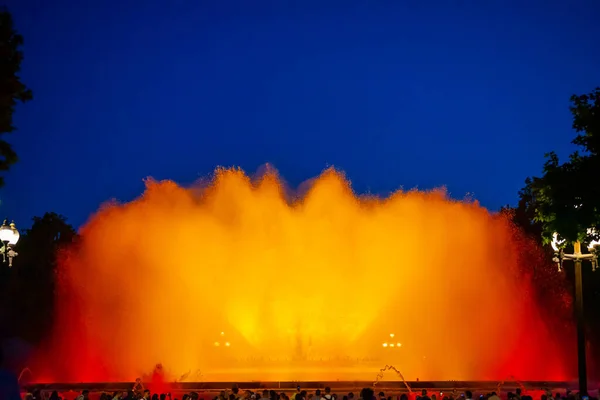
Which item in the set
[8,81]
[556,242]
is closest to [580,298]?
[556,242]

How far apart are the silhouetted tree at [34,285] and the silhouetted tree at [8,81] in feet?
88.8

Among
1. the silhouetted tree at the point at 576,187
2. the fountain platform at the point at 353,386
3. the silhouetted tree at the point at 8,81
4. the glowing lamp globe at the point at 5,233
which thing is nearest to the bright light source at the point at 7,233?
the glowing lamp globe at the point at 5,233

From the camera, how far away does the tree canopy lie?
15.0 meters

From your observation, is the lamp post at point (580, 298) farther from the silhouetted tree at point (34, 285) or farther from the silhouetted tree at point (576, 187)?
the silhouetted tree at point (34, 285)

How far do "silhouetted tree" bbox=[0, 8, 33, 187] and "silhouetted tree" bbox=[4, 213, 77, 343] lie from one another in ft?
88.8

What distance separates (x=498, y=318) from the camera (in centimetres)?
3319

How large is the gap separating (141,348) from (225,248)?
34.5ft

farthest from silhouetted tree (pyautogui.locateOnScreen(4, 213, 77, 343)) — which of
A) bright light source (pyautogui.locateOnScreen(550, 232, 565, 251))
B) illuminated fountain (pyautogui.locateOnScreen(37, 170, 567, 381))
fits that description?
bright light source (pyautogui.locateOnScreen(550, 232, 565, 251))

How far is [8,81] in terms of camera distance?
35.6ft

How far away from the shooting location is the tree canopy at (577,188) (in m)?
15.0

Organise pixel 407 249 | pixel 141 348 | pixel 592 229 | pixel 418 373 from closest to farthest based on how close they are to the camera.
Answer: pixel 592 229
pixel 418 373
pixel 141 348
pixel 407 249

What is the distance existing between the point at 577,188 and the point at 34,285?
116 ft

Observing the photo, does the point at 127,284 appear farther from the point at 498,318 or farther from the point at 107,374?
the point at 498,318

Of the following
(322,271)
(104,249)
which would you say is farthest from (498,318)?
(104,249)
